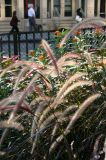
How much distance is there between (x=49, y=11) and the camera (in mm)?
27516

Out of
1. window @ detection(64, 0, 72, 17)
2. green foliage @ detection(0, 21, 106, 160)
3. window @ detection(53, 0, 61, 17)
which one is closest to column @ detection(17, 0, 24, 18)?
window @ detection(53, 0, 61, 17)

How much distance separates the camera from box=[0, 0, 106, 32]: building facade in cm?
2631

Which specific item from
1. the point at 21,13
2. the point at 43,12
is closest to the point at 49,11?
the point at 43,12

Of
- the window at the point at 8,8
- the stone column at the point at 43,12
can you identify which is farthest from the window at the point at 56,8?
the window at the point at 8,8

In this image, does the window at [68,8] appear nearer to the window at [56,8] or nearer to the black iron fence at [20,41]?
the window at [56,8]

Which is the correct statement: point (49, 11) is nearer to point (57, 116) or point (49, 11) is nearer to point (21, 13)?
point (21, 13)

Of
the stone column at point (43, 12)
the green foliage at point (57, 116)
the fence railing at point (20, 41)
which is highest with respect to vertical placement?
the green foliage at point (57, 116)

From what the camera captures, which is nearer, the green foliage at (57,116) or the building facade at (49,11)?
the green foliage at (57,116)

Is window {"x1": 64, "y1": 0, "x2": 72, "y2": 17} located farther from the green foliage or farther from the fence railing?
the green foliage

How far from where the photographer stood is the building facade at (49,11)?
26312 mm

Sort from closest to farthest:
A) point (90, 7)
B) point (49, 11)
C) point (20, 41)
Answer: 1. point (20, 41)
2. point (49, 11)
3. point (90, 7)

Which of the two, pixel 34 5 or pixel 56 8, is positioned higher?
pixel 34 5

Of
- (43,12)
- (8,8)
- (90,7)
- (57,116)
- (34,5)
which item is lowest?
(43,12)

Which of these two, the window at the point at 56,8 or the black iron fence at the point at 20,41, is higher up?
the black iron fence at the point at 20,41
